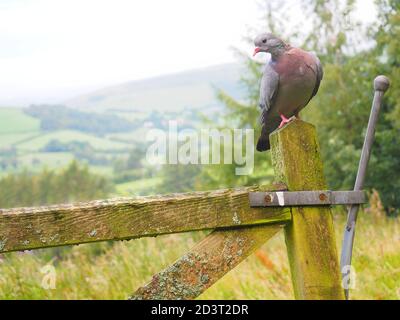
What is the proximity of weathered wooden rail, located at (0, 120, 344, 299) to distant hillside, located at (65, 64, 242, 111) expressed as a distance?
10259 cm

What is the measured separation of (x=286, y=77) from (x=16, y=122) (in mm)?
83312

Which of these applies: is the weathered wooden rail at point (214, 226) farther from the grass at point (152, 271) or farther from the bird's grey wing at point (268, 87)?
the grass at point (152, 271)

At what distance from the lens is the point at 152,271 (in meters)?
7.05

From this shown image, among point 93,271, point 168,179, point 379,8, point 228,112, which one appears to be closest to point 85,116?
point 168,179

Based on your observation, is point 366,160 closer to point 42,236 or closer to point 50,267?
point 42,236

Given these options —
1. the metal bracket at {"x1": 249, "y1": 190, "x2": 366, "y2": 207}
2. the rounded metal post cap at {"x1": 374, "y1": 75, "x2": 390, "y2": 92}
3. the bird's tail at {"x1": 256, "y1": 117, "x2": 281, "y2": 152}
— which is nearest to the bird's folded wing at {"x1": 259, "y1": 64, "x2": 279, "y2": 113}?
the bird's tail at {"x1": 256, "y1": 117, "x2": 281, "y2": 152}

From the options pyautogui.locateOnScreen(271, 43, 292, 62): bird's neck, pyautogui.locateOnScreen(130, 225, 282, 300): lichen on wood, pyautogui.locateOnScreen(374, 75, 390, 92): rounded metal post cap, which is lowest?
pyautogui.locateOnScreen(130, 225, 282, 300): lichen on wood

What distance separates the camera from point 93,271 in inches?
273

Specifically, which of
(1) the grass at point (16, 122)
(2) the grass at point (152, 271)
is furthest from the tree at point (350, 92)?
Result: (1) the grass at point (16, 122)

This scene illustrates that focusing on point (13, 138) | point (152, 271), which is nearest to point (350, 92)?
point (152, 271)

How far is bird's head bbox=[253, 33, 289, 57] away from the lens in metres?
3.57

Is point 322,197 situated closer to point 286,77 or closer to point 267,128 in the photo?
point 286,77

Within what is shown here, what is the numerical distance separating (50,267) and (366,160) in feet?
14.6

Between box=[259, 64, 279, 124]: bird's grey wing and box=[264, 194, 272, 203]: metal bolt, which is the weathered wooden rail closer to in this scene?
box=[264, 194, 272, 203]: metal bolt
